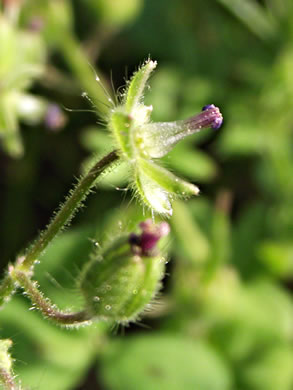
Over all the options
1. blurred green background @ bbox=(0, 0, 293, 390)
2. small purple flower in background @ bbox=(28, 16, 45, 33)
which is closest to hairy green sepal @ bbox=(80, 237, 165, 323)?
blurred green background @ bbox=(0, 0, 293, 390)

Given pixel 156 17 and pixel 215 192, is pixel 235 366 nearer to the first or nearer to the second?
pixel 215 192

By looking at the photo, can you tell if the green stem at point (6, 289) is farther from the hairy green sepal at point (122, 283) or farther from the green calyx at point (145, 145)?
the green calyx at point (145, 145)

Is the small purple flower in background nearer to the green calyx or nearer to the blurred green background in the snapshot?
the blurred green background

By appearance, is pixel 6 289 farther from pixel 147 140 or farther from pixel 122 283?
pixel 147 140

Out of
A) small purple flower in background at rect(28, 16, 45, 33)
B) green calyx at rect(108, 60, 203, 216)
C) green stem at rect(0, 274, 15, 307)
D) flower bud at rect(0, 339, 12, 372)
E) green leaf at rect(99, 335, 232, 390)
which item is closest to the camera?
green calyx at rect(108, 60, 203, 216)

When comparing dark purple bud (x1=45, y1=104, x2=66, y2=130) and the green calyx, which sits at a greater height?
dark purple bud (x1=45, y1=104, x2=66, y2=130)

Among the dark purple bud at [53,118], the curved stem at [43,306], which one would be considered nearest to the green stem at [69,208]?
the curved stem at [43,306]

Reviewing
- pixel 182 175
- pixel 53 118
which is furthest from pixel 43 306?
pixel 53 118
